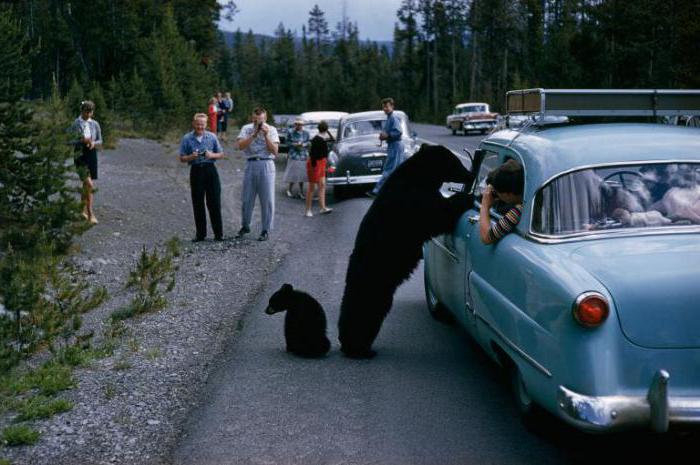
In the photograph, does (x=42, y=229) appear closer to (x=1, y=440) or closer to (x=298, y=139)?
(x=1, y=440)

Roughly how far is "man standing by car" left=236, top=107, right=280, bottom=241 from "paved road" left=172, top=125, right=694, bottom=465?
6179 millimetres

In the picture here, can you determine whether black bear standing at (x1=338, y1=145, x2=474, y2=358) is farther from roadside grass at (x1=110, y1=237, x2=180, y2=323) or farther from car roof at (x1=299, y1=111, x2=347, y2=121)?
car roof at (x1=299, y1=111, x2=347, y2=121)

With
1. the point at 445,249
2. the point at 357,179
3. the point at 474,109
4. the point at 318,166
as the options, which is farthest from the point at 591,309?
the point at 474,109

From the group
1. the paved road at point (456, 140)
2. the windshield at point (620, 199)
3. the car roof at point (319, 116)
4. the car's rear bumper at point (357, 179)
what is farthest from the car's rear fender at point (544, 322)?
the paved road at point (456, 140)

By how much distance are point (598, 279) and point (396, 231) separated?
Answer: 2686 mm

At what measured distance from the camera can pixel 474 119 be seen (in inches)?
2149

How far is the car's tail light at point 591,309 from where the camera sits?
4.48 metres

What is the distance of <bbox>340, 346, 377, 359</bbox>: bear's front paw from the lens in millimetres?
7500

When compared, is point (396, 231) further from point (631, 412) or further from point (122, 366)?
point (631, 412)

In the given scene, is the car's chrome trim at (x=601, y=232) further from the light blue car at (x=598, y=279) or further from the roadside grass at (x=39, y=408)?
the roadside grass at (x=39, y=408)

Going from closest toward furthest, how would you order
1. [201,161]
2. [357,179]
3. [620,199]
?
[620,199], [201,161], [357,179]

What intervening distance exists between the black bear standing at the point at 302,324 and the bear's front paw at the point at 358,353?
184 mm

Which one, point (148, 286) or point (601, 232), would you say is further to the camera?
point (148, 286)

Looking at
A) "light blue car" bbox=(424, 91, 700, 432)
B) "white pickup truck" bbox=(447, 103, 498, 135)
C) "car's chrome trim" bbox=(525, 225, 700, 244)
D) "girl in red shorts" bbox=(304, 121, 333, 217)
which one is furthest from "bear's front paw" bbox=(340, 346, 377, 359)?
"white pickup truck" bbox=(447, 103, 498, 135)
